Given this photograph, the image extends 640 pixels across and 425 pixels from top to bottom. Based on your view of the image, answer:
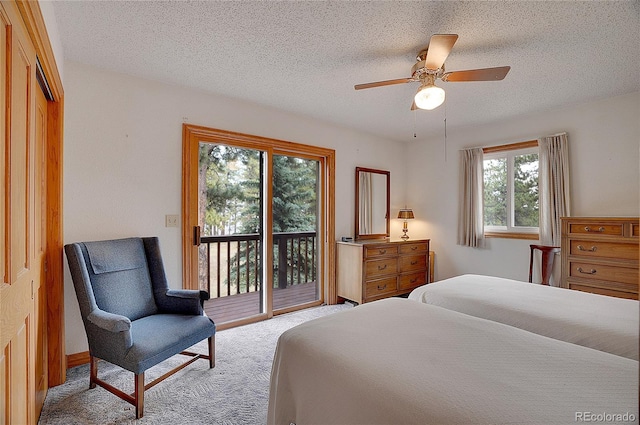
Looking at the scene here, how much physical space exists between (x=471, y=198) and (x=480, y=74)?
2.39 m

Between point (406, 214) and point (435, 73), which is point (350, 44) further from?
point (406, 214)

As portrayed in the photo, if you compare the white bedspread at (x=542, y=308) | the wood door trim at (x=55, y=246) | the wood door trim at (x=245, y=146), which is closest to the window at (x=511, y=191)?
the white bedspread at (x=542, y=308)

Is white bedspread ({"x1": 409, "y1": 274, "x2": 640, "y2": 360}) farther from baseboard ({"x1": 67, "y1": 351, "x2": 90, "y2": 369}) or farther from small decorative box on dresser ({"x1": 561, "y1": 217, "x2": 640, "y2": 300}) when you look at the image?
baseboard ({"x1": 67, "y1": 351, "x2": 90, "y2": 369})

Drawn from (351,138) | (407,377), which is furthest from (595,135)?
(407,377)

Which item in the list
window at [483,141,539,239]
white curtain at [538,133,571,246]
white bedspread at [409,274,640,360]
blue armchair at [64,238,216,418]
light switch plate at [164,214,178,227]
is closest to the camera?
white bedspread at [409,274,640,360]

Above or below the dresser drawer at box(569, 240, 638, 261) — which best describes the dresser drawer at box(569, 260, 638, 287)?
below

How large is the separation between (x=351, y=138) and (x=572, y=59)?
2.46m

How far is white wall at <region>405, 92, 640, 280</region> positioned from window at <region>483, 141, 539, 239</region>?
13 centimetres

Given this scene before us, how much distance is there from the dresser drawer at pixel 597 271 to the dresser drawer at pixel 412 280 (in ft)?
6.00

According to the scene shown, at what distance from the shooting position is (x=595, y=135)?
10.5ft

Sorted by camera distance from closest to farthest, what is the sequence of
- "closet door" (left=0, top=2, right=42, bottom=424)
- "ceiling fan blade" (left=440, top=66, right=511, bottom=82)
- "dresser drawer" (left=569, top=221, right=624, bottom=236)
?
"closet door" (left=0, top=2, right=42, bottom=424) → "ceiling fan blade" (left=440, top=66, right=511, bottom=82) → "dresser drawer" (left=569, top=221, right=624, bottom=236)

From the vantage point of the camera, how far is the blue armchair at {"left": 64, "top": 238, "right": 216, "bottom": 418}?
5.99 feet

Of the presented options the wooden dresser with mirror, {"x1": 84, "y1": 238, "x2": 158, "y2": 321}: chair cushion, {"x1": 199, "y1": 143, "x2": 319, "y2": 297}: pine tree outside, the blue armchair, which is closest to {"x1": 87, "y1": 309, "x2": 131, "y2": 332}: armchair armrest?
the blue armchair

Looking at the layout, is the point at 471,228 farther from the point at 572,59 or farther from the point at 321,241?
the point at 572,59
